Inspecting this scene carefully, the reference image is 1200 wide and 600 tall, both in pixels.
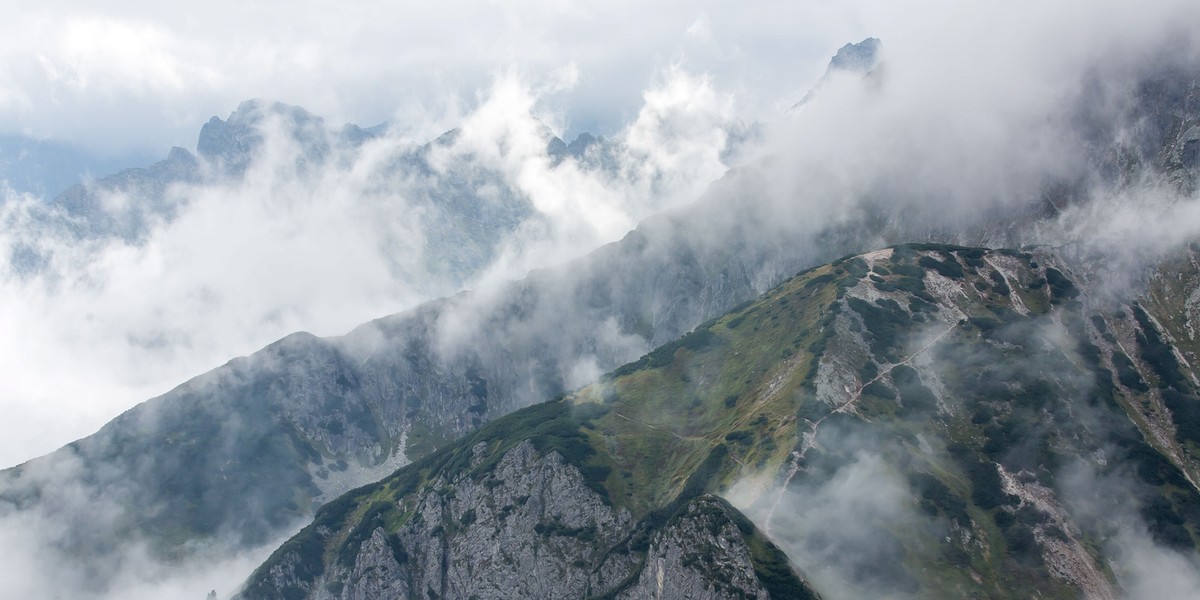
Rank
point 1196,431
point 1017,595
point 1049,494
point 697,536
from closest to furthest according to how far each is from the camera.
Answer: point 1017,595 < point 697,536 < point 1049,494 < point 1196,431

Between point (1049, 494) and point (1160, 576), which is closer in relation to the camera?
point (1160, 576)

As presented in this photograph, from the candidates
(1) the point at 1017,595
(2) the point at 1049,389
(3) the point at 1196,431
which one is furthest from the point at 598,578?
(3) the point at 1196,431

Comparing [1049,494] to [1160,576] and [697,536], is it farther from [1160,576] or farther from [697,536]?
[697,536]

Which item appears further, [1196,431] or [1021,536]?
[1196,431]

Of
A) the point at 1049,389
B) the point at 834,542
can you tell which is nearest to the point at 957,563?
the point at 834,542

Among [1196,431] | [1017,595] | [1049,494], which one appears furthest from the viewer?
[1196,431]

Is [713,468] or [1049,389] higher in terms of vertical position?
[713,468]

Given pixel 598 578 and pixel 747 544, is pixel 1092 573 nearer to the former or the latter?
pixel 747 544

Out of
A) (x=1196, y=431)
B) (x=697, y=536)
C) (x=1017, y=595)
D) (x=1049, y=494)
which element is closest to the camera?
(x=1017, y=595)

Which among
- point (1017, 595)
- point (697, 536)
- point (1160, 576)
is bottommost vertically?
point (1160, 576)
